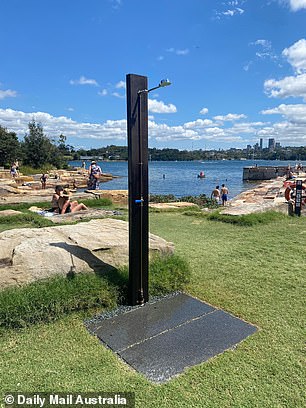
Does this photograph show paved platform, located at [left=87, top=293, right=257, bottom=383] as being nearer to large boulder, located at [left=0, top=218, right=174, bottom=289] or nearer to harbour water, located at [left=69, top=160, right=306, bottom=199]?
large boulder, located at [left=0, top=218, right=174, bottom=289]

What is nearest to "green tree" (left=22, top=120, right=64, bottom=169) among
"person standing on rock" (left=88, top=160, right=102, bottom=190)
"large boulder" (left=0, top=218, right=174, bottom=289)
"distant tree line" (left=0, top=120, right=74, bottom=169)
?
"distant tree line" (left=0, top=120, right=74, bottom=169)

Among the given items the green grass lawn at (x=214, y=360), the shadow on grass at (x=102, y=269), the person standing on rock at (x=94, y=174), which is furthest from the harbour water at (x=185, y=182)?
the green grass lawn at (x=214, y=360)

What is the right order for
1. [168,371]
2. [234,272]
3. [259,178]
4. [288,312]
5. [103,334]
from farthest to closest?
1. [259,178]
2. [234,272]
3. [288,312]
4. [103,334]
5. [168,371]

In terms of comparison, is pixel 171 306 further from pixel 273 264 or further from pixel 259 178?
pixel 259 178

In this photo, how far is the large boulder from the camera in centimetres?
333

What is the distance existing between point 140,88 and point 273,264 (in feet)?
10.7

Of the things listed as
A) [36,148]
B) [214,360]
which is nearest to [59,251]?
[214,360]

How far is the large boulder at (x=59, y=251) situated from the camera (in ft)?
10.9

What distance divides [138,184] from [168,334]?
4.99 feet

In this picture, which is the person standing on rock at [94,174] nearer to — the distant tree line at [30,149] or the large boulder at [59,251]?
the large boulder at [59,251]

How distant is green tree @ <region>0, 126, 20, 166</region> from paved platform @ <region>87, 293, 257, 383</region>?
3909cm

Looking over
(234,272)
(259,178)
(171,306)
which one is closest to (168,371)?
(171,306)

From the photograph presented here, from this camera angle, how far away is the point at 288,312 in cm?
323

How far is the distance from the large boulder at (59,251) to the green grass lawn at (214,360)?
0.59 metres
